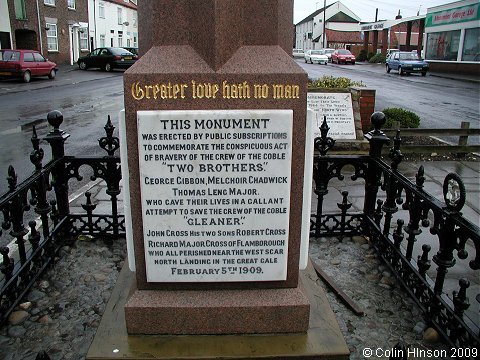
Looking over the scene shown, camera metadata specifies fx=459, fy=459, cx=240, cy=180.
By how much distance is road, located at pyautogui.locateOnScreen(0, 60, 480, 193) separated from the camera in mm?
10008

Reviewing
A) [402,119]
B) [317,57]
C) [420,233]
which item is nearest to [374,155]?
[420,233]

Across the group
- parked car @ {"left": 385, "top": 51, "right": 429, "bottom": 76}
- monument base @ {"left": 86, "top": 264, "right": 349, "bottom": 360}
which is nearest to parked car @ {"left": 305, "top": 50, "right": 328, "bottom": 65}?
parked car @ {"left": 385, "top": 51, "right": 429, "bottom": 76}

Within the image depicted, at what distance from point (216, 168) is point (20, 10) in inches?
1355

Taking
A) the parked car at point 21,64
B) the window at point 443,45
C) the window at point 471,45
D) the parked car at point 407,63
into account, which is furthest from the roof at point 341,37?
the parked car at point 21,64

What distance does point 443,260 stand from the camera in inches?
127

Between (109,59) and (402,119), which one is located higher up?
(109,59)

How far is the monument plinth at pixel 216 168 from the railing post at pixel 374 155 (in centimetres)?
194

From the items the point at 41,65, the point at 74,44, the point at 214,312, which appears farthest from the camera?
the point at 74,44

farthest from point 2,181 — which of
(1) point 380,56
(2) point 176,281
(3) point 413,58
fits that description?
(1) point 380,56

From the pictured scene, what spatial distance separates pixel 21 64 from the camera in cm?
2445

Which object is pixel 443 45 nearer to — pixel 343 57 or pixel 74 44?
pixel 343 57

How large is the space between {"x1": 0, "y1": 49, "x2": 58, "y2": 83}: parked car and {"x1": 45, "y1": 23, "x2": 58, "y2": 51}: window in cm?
1075

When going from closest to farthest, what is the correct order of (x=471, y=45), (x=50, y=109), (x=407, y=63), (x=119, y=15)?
(x=50, y=109), (x=471, y=45), (x=407, y=63), (x=119, y=15)

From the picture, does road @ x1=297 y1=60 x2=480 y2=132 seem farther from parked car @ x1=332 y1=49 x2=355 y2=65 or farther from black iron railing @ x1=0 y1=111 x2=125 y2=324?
parked car @ x1=332 y1=49 x2=355 y2=65
